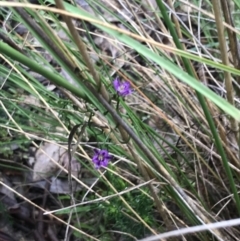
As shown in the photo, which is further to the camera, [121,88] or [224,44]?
[121,88]

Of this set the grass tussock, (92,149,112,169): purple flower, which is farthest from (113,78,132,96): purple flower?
(92,149,112,169): purple flower

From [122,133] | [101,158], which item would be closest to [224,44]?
[122,133]

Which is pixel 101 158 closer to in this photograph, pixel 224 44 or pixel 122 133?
pixel 122 133

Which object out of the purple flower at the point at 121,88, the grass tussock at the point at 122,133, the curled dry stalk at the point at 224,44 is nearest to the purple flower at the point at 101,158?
the grass tussock at the point at 122,133

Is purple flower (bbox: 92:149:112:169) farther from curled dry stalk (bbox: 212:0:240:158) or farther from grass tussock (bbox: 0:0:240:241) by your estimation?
curled dry stalk (bbox: 212:0:240:158)

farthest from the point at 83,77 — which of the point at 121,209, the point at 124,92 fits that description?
the point at 121,209

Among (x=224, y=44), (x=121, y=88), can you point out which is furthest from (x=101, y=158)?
(x=224, y=44)

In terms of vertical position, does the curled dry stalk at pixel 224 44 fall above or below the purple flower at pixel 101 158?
above

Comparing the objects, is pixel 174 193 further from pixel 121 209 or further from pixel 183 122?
pixel 183 122

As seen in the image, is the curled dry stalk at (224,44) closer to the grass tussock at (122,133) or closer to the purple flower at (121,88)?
the grass tussock at (122,133)

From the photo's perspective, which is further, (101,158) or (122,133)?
(101,158)

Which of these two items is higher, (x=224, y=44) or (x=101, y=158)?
(x=224, y=44)

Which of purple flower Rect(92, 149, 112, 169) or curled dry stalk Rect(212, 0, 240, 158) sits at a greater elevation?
curled dry stalk Rect(212, 0, 240, 158)
